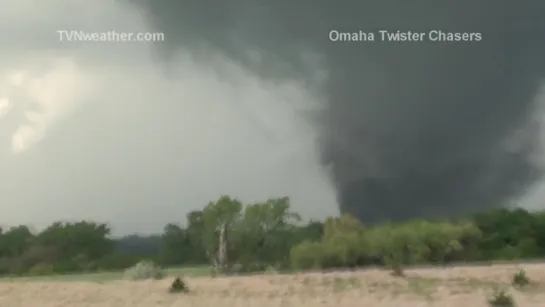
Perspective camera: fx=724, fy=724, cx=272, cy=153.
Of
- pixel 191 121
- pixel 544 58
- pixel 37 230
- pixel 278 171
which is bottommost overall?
pixel 37 230

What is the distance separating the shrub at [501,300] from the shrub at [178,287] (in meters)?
1.37

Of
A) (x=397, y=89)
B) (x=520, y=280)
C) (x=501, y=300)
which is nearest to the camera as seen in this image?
(x=501, y=300)

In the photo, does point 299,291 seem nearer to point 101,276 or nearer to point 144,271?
point 144,271

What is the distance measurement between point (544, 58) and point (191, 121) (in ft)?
5.85

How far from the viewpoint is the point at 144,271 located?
130 inches

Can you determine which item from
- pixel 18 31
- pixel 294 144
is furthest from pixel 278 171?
pixel 18 31

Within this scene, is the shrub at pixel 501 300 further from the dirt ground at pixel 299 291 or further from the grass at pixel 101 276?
the grass at pixel 101 276

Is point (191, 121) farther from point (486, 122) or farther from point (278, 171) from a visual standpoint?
point (486, 122)

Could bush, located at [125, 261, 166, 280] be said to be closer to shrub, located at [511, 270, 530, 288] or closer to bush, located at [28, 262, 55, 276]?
bush, located at [28, 262, 55, 276]

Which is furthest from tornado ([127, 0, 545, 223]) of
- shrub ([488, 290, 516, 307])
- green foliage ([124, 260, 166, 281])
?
green foliage ([124, 260, 166, 281])

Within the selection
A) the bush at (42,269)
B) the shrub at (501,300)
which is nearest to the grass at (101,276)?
the bush at (42,269)

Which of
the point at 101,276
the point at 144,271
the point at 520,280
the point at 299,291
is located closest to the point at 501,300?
the point at 520,280

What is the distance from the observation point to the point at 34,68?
133 inches

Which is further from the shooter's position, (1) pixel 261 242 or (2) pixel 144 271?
(1) pixel 261 242
